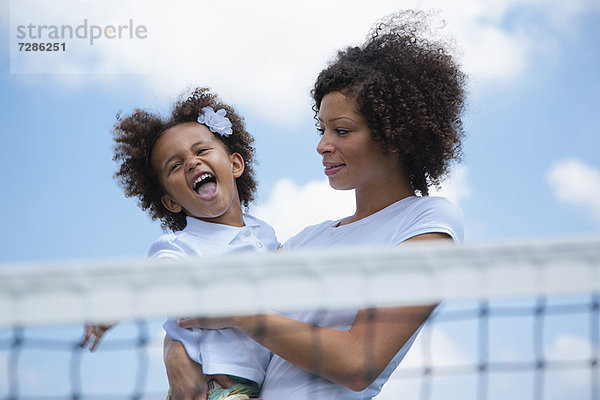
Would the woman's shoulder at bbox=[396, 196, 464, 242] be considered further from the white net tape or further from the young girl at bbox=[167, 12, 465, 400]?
the white net tape

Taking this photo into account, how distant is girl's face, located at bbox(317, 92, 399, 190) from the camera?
6.31 feet

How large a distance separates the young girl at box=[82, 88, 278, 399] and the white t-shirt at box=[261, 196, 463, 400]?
5.7 inches

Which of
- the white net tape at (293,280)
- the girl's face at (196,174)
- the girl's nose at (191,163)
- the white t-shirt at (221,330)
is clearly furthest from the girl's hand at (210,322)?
the girl's nose at (191,163)

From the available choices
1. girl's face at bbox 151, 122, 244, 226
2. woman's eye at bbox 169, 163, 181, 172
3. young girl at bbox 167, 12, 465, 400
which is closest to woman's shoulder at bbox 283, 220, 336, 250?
young girl at bbox 167, 12, 465, 400

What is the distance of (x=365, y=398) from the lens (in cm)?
169

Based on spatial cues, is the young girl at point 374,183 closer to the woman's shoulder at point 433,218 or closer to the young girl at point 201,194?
the woman's shoulder at point 433,218

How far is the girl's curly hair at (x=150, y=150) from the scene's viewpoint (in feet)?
8.21

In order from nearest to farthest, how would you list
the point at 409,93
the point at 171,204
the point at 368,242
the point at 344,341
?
the point at 344,341, the point at 368,242, the point at 409,93, the point at 171,204

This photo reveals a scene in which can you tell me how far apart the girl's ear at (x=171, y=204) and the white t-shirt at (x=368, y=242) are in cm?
74

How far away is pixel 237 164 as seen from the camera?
2535 millimetres

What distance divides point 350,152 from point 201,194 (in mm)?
557

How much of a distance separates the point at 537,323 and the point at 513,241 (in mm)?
506

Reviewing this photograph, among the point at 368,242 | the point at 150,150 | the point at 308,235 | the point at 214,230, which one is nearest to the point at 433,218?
the point at 368,242

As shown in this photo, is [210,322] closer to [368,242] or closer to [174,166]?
[368,242]
